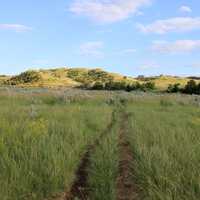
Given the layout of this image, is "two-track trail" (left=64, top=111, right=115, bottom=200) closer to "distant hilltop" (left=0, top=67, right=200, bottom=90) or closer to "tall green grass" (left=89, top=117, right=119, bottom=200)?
"tall green grass" (left=89, top=117, right=119, bottom=200)

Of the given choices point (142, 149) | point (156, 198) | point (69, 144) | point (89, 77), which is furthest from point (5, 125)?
point (89, 77)

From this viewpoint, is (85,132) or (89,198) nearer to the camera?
(89,198)

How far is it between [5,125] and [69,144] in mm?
1650

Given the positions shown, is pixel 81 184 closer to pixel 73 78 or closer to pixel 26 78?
pixel 26 78

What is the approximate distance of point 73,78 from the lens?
12925cm

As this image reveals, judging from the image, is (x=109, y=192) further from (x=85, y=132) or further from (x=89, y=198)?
(x=85, y=132)

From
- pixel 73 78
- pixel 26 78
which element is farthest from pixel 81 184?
pixel 73 78

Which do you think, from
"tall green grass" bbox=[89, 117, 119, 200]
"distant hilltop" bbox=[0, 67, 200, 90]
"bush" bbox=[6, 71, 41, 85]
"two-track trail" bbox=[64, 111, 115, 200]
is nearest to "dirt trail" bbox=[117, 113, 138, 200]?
"tall green grass" bbox=[89, 117, 119, 200]

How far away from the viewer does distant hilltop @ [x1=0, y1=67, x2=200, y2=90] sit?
102062 millimetres

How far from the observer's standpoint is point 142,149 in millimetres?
7555

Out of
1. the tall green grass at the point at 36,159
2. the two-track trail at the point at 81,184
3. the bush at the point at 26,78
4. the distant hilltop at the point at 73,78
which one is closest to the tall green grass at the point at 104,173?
the two-track trail at the point at 81,184

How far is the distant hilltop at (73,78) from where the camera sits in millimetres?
102062

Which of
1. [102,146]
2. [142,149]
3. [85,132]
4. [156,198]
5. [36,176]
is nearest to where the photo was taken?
[156,198]

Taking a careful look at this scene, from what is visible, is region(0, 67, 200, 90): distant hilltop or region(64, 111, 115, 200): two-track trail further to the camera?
region(0, 67, 200, 90): distant hilltop
